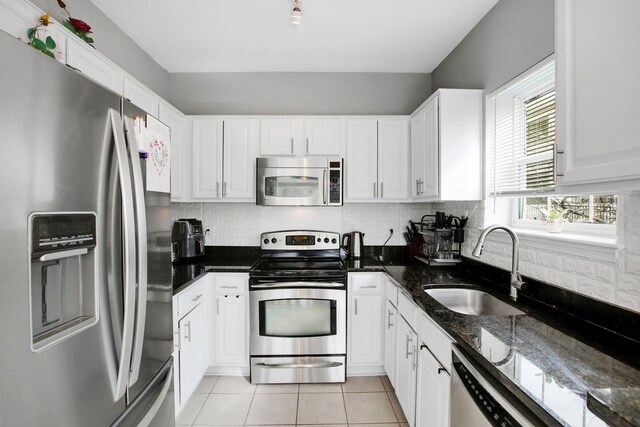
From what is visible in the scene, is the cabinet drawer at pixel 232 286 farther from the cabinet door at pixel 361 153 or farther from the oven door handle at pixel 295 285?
the cabinet door at pixel 361 153

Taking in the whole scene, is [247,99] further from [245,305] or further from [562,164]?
[562,164]

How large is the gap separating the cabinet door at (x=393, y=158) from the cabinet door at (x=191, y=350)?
1876 mm

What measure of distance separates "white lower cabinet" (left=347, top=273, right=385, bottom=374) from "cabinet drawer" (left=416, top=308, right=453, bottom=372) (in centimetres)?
80

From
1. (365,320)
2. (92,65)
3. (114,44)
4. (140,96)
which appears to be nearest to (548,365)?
(365,320)

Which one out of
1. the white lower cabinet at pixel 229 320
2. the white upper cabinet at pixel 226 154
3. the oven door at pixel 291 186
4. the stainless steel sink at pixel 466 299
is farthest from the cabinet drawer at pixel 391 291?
the white upper cabinet at pixel 226 154

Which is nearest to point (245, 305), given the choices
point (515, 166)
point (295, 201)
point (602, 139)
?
point (295, 201)

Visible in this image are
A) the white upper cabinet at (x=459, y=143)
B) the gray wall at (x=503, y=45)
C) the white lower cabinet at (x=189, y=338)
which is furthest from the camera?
the white upper cabinet at (x=459, y=143)

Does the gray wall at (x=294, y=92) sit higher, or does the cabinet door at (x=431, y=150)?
the gray wall at (x=294, y=92)

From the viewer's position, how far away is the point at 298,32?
2.36 meters

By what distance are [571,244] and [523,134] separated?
748mm

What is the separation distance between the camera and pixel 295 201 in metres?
2.76

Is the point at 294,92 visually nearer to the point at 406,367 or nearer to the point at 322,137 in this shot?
the point at 322,137

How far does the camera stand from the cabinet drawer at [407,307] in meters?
1.81

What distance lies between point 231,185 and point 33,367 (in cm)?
224
